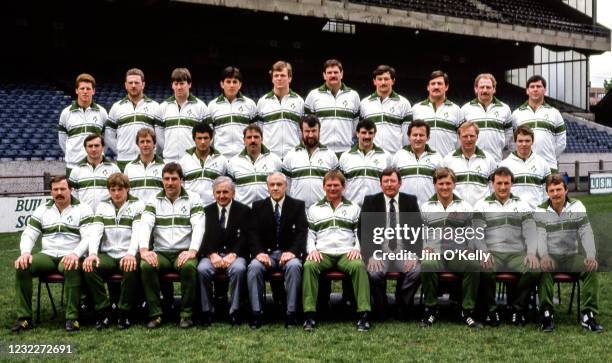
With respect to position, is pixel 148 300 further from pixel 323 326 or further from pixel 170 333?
pixel 323 326

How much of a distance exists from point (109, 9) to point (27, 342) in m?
19.5

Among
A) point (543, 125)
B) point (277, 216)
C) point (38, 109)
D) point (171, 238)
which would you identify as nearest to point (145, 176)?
point (171, 238)

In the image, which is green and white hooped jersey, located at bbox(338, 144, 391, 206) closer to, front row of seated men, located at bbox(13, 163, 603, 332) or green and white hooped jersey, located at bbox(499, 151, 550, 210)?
front row of seated men, located at bbox(13, 163, 603, 332)

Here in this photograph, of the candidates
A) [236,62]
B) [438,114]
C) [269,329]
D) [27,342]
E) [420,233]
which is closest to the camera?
[27,342]

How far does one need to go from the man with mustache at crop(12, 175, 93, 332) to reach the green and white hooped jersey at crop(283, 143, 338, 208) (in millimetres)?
2254

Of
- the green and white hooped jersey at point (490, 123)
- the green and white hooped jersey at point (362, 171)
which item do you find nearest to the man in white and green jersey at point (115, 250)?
the green and white hooped jersey at point (362, 171)

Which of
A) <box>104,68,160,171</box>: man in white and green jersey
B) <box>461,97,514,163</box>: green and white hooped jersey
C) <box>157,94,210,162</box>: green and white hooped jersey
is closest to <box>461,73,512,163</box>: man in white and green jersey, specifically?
<box>461,97,514,163</box>: green and white hooped jersey

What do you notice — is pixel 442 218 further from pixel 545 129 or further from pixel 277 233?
pixel 545 129

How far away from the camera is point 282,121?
780 cm

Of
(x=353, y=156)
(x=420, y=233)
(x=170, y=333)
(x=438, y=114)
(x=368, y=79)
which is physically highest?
(x=368, y=79)

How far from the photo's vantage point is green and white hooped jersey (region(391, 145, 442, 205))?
23.7ft

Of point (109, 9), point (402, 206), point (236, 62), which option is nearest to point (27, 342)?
point (402, 206)

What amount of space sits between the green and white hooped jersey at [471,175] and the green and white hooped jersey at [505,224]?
1.59 feet

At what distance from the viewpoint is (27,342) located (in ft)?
18.9
